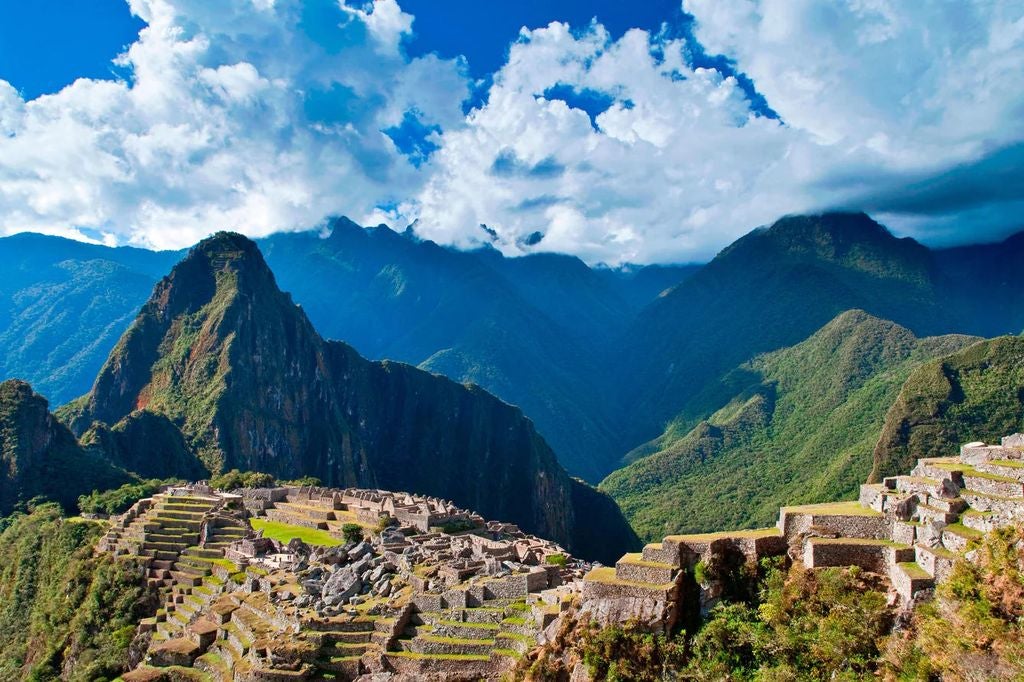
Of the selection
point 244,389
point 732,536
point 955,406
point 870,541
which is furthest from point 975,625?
point 244,389

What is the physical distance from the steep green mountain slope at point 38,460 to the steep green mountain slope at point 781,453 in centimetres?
9023

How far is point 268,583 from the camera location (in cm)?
3781

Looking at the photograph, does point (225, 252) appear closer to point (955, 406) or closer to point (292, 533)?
point (292, 533)

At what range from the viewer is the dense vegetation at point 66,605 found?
147 feet

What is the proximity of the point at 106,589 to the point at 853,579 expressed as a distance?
154ft

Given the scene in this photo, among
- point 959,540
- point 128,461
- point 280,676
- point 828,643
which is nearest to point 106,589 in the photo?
point 280,676

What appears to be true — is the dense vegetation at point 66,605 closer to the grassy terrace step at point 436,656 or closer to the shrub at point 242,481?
the grassy terrace step at point 436,656

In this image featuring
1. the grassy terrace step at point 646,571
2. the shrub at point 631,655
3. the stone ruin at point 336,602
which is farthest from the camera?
the stone ruin at point 336,602

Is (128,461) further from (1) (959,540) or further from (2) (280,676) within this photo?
(1) (959,540)

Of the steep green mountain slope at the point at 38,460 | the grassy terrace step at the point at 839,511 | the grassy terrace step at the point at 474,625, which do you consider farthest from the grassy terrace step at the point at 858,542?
the steep green mountain slope at the point at 38,460

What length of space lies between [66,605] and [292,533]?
15.7 meters

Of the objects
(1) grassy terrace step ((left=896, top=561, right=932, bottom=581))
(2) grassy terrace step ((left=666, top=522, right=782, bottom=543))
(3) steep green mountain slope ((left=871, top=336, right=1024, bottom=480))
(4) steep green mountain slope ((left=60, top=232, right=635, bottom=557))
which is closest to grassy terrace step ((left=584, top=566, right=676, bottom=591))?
(2) grassy terrace step ((left=666, top=522, right=782, bottom=543))

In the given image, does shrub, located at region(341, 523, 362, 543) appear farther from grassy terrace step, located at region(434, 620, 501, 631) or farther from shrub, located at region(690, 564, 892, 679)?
shrub, located at region(690, 564, 892, 679)

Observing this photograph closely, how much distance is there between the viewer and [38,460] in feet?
331
